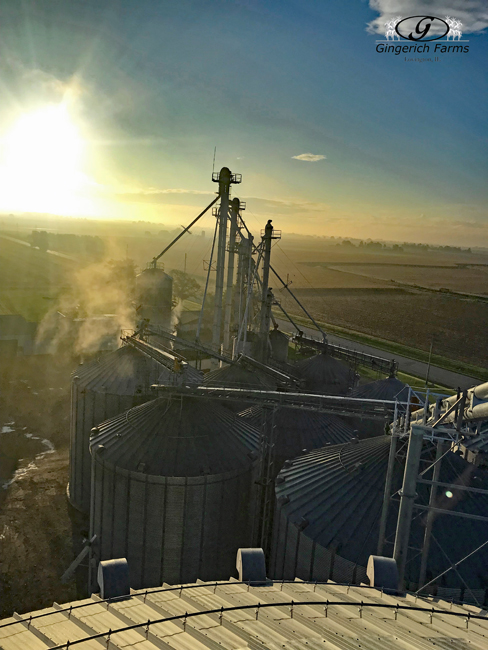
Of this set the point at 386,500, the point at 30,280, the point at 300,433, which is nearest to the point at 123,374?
the point at 300,433

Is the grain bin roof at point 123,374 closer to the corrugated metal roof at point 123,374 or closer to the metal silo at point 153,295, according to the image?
the corrugated metal roof at point 123,374

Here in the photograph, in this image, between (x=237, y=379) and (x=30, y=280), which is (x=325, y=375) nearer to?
(x=237, y=379)

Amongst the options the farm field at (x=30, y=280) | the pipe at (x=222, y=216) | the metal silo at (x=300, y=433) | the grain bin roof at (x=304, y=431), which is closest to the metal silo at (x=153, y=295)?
the pipe at (x=222, y=216)

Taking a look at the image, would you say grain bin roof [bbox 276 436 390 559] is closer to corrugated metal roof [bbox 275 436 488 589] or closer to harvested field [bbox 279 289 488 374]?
corrugated metal roof [bbox 275 436 488 589]

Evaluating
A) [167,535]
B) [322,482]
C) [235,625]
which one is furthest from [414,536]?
[167,535]

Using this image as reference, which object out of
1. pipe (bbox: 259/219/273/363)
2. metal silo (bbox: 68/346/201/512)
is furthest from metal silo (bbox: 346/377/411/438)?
metal silo (bbox: 68/346/201/512)

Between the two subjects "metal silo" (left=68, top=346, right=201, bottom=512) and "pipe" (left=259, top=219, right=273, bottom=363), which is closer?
"metal silo" (left=68, top=346, right=201, bottom=512)
